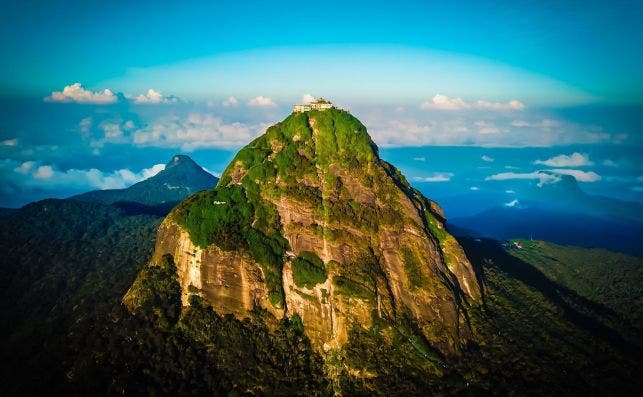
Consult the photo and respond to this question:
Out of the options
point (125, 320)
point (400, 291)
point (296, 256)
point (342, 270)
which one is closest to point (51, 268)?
point (125, 320)

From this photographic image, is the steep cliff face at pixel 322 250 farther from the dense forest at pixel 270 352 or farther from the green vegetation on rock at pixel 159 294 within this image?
the dense forest at pixel 270 352

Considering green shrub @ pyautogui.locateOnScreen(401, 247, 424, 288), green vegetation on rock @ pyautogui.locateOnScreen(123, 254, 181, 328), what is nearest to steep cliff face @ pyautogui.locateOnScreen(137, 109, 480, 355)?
green shrub @ pyautogui.locateOnScreen(401, 247, 424, 288)

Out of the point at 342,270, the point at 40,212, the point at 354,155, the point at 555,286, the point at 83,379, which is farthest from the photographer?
the point at 40,212

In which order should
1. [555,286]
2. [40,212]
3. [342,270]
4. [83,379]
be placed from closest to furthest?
[83,379]
[342,270]
[555,286]
[40,212]

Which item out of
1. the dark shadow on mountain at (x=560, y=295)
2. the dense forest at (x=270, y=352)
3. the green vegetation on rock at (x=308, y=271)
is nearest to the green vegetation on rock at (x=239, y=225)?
the green vegetation on rock at (x=308, y=271)

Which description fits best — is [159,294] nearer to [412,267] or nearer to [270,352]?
[270,352]

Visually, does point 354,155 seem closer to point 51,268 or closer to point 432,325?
point 432,325
